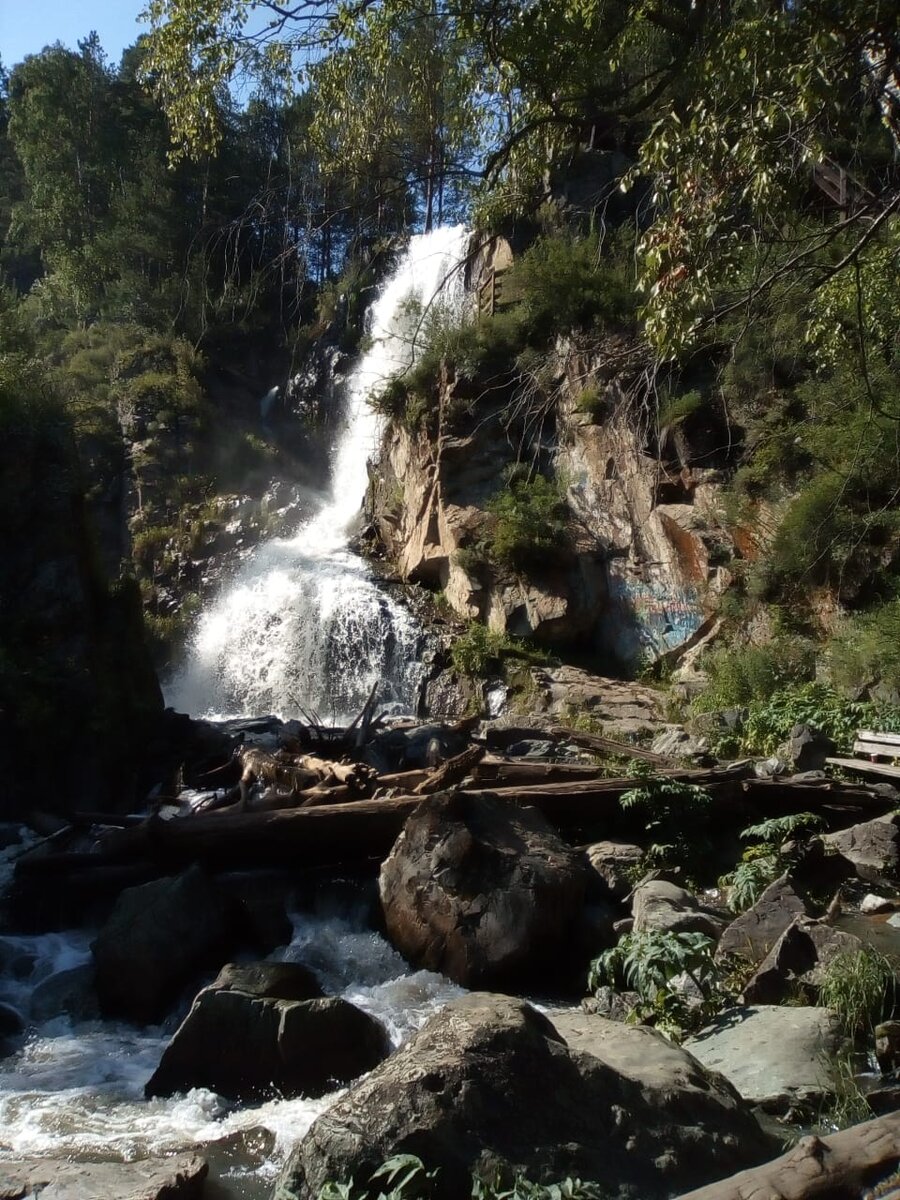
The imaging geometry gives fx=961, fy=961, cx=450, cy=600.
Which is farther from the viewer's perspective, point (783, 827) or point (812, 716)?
point (812, 716)

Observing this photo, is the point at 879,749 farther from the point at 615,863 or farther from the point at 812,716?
the point at 615,863

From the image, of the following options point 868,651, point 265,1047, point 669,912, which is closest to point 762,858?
point 669,912

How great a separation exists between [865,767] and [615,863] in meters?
3.12

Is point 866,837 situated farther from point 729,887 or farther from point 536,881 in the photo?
point 536,881

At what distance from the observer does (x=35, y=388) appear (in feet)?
48.9

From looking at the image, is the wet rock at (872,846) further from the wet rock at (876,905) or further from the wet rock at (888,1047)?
the wet rock at (888,1047)

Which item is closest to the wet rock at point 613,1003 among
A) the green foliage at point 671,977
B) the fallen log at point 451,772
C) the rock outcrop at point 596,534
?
the green foliage at point 671,977

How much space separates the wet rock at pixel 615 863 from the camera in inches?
323

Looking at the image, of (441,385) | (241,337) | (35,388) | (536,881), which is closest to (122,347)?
(241,337)

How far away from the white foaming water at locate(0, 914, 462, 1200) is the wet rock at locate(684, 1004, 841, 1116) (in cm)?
218

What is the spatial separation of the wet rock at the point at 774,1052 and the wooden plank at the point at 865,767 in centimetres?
469

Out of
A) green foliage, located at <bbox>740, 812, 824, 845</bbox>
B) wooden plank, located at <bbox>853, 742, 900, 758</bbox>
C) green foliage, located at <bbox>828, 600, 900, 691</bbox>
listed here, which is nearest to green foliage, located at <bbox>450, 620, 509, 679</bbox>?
green foliage, located at <bbox>828, 600, 900, 691</bbox>

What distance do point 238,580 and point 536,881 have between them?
1618 cm

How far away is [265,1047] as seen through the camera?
576 cm
